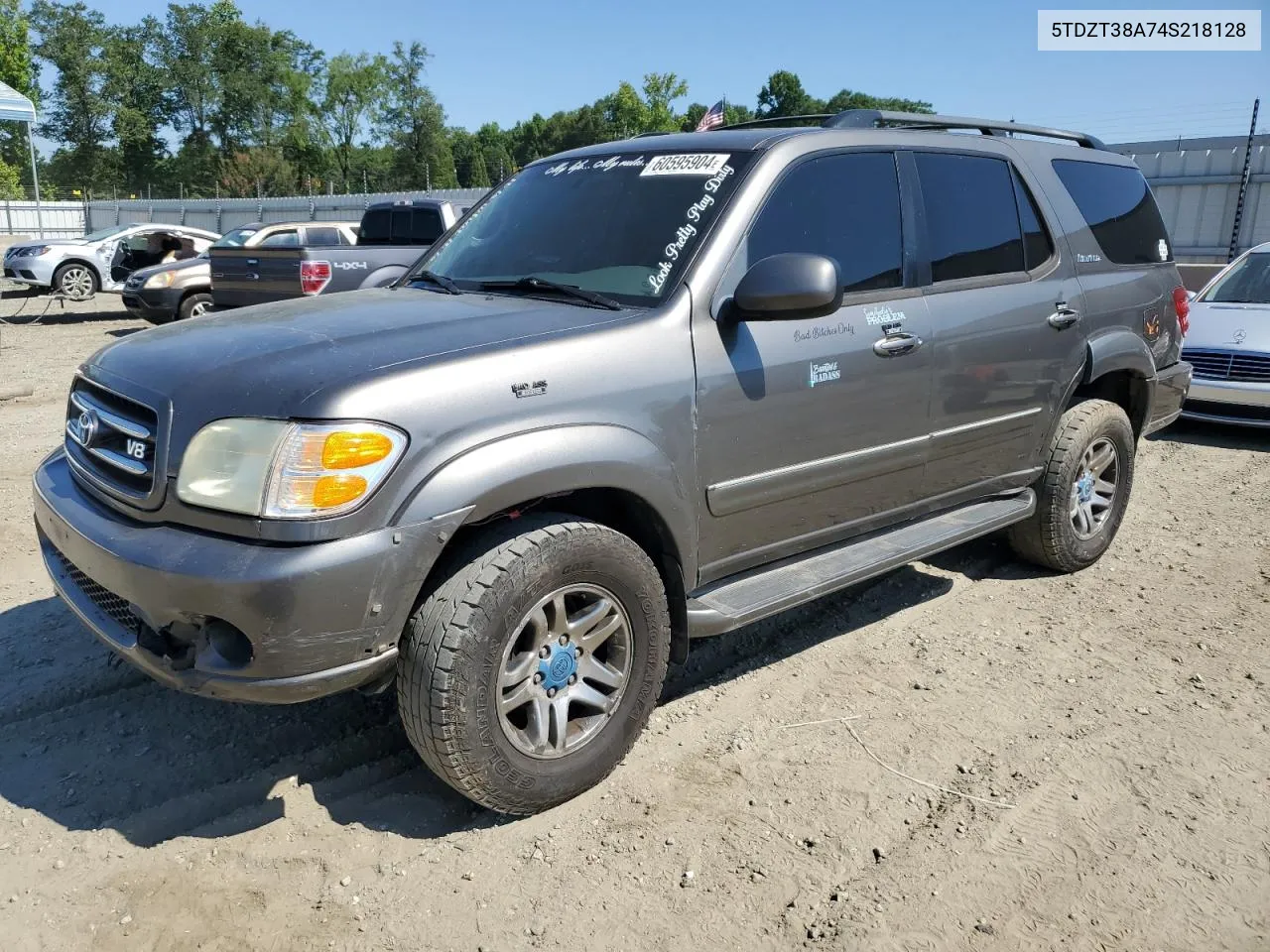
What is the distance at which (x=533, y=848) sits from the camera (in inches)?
111

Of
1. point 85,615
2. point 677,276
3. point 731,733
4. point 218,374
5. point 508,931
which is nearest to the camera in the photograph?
point 508,931

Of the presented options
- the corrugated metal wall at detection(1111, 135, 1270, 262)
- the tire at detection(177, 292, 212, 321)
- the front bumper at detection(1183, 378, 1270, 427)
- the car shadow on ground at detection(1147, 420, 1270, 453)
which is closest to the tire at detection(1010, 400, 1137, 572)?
the car shadow on ground at detection(1147, 420, 1270, 453)

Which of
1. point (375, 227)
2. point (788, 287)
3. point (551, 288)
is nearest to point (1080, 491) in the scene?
point (788, 287)

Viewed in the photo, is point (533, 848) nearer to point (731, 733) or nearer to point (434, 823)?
point (434, 823)

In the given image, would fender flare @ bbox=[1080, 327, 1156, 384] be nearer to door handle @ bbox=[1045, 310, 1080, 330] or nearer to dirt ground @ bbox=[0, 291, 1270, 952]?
door handle @ bbox=[1045, 310, 1080, 330]

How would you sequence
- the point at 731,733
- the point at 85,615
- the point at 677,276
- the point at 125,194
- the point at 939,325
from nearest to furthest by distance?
the point at 85,615 < the point at 677,276 < the point at 731,733 < the point at 939,325 < the point at 125,194

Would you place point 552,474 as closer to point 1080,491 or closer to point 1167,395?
point 1080,491

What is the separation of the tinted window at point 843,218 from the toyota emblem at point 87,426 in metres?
2.12

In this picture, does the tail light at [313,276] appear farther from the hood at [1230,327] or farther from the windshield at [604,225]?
the hood at [1230,327]

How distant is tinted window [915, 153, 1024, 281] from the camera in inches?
156

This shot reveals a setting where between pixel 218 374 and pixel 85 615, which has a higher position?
pixel 218 374

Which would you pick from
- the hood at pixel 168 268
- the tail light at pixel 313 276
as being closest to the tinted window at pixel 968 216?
the tail light at pixel 313 276

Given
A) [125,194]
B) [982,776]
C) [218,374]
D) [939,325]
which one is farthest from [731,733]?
[125,194]

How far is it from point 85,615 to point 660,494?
1721 millimetres
